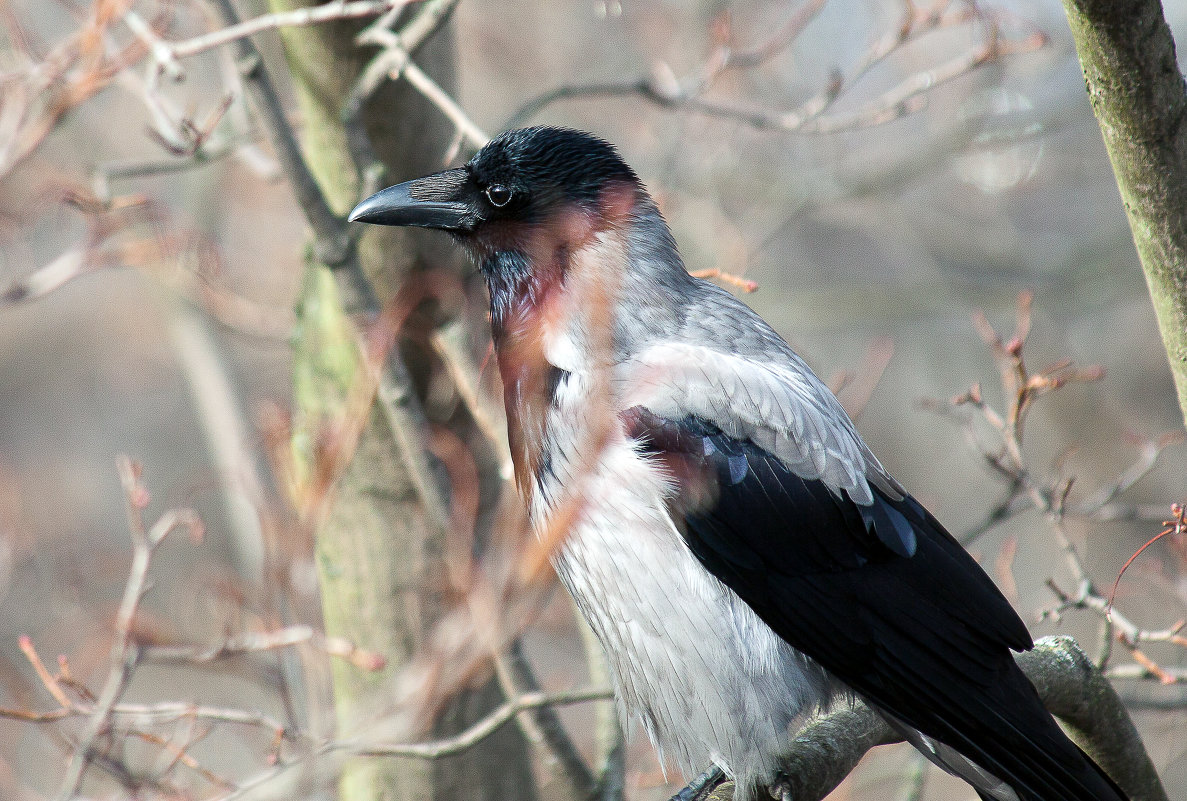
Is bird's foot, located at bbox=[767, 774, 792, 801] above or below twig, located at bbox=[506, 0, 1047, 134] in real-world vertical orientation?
below

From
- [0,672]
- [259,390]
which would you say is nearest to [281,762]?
[0,672]

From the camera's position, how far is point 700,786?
3.28 meters

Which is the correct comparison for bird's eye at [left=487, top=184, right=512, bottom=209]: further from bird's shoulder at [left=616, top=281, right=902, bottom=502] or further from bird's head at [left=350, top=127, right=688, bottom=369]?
bird's shoulder at [left=616, top=281, right=902, bottom=502]

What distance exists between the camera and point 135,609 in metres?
2.76

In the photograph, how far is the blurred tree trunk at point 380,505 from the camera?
147 inches

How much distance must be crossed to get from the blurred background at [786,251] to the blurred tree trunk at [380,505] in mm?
485

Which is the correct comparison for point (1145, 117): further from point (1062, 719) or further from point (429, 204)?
point (429, 204)

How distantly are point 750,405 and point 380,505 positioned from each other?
153cm

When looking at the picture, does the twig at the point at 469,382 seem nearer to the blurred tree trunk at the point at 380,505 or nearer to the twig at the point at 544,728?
the blurred tree trunk at the point at 380,505

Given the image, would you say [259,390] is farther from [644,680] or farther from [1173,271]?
[1173,271]

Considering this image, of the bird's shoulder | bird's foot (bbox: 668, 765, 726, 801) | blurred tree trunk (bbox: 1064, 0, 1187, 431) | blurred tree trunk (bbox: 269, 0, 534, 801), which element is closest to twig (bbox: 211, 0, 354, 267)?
blurred tree trunk (bbox: 269, 0, 534, 801)

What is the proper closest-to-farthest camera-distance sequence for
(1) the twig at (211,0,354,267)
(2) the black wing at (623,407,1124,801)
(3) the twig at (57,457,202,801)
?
1. (3) the twig at (57,457,202,801)
2. (2) the black wing at (623,407,1124,801)
3. (1) the twig at (211,0,354,267)

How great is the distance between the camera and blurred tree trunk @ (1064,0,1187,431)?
6.98ft

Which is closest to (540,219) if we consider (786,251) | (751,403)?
(751,403)
